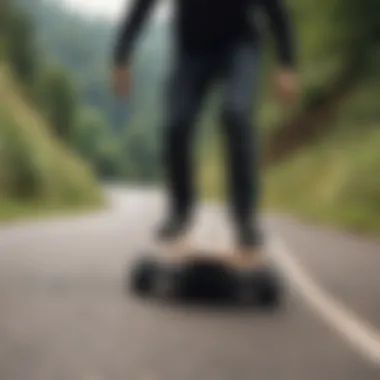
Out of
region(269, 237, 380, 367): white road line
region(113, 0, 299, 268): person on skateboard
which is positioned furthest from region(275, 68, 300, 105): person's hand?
region(269, 237, 380, 367): white road line

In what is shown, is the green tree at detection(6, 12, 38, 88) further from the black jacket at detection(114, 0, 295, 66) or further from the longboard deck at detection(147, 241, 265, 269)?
the longboard deck at detection(147, 241, 265, 269)

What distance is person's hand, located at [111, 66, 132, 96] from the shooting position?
0.81 m

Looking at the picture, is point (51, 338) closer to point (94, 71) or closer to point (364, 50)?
point (94, 71)

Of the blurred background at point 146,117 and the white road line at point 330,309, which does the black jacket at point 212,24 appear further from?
the white road line at point 330,309

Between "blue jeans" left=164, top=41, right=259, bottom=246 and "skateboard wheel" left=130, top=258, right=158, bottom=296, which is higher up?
"blue jeans" left=164, top=41, right=259, bottom=246

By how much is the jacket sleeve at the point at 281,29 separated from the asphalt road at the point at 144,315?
124 millimetres

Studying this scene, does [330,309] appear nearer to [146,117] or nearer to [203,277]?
[203,277]

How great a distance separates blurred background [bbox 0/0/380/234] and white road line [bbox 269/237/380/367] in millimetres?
42

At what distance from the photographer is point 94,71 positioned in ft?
2.70

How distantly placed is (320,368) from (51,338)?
0.19 meters

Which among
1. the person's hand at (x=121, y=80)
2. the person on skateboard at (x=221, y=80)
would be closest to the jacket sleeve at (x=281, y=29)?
the person on skateboard at (x=221, y=80)

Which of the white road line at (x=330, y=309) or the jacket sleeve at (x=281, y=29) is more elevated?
the jacket sleeve at (x=281, y=29)

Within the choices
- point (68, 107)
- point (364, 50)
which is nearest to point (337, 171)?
point (364, 50)

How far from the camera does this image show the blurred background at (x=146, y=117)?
789mm
